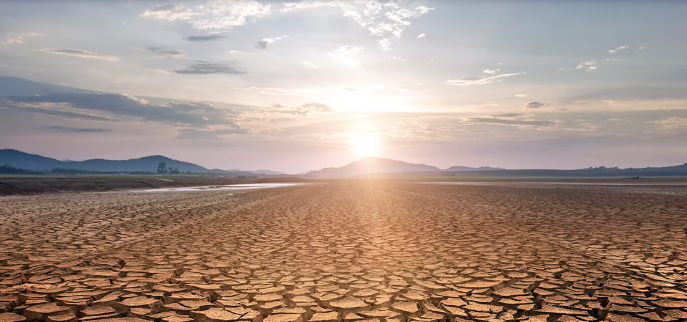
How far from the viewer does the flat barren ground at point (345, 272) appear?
374cm

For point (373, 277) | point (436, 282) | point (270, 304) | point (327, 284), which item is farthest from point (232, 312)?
point (436, 282)

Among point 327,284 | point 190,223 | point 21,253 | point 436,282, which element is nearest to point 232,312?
point 327,284

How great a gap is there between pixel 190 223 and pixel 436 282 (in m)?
7.95

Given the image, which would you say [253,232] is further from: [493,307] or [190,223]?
[493,307]

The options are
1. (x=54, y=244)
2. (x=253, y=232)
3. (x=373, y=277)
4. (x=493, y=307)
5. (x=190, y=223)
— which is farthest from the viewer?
(x=190, y=223)

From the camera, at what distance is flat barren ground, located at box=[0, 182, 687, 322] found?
3.74 meters

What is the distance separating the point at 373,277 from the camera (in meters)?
5.05

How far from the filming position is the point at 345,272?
5340 millimetres

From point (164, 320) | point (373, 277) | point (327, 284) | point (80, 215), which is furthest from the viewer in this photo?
point (80, 215)

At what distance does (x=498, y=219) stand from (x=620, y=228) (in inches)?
114

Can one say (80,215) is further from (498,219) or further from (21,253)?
(498,219)

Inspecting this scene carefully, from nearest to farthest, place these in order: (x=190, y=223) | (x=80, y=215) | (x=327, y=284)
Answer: (x=327, y=284), (x=190, y=223), (x=80, y=215)

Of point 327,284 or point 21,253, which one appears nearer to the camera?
point 327,284

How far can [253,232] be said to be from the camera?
29.6 ft
